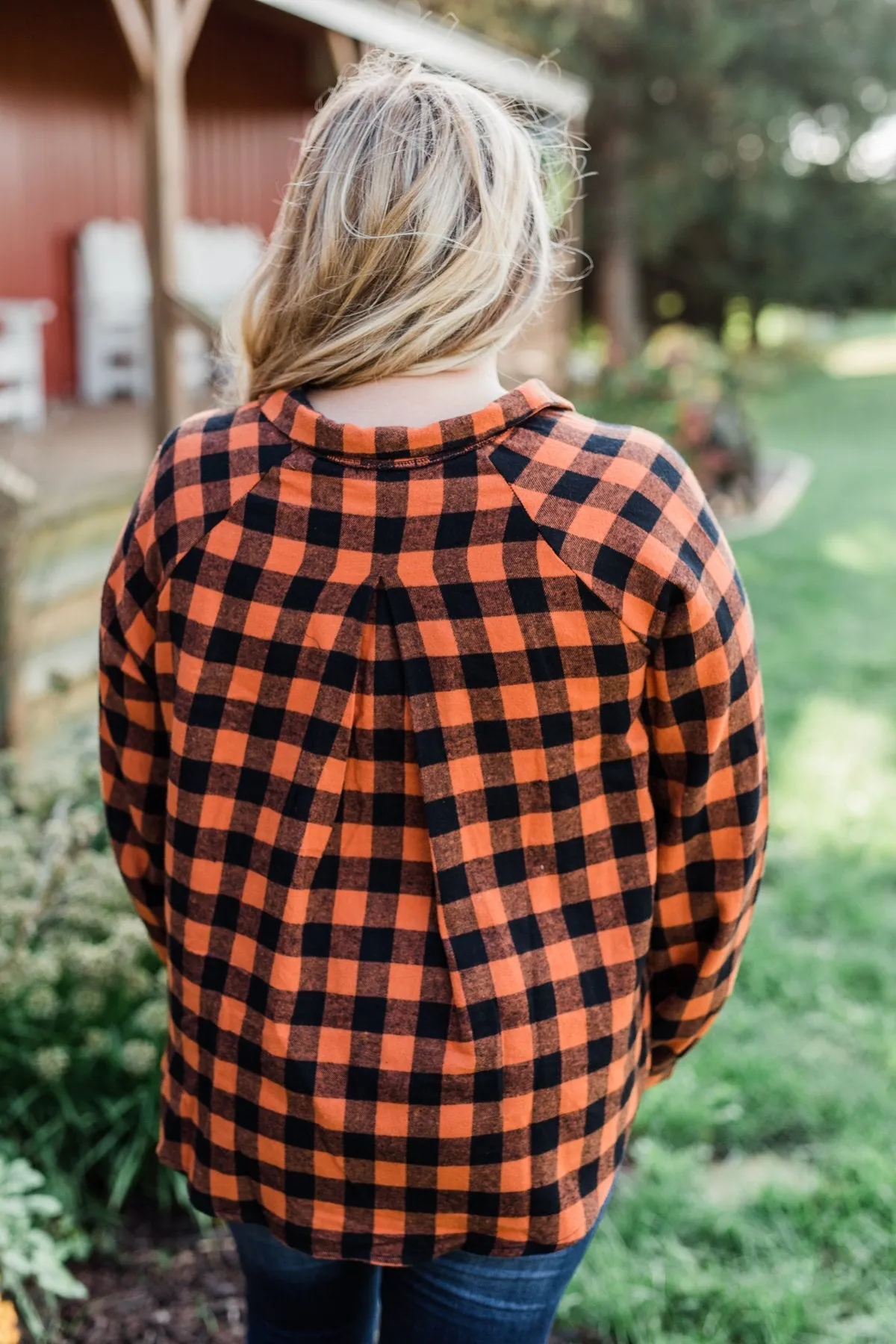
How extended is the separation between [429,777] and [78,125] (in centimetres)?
913

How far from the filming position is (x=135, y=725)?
1.40 metres

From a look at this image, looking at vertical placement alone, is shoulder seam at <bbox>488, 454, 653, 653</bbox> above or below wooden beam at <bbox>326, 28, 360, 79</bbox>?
below

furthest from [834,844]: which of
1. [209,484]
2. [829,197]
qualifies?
[829,197]

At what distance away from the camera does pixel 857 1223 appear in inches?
91.8

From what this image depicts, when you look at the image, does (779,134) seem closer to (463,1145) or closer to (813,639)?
(813,639)

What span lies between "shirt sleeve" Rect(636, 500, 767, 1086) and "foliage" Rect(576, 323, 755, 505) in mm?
7959

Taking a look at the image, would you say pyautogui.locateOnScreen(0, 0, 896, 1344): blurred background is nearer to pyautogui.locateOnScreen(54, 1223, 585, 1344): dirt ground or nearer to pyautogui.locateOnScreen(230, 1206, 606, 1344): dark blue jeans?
pyautogui.locateOnScreen(54, 1223, 585, 1344): dirt ground

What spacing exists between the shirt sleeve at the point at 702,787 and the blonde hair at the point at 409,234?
26 centimetres

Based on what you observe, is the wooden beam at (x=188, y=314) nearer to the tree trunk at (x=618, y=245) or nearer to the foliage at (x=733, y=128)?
the foliage at (x=733, y=128)

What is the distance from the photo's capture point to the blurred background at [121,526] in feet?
7.14

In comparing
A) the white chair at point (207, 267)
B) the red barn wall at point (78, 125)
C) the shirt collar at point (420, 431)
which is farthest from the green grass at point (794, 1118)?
the white chair at point (207, 267)

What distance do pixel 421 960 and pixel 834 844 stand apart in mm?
3184

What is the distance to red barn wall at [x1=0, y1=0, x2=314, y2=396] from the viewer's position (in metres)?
8.38

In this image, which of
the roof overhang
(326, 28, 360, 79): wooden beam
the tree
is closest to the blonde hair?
the roof overhang
